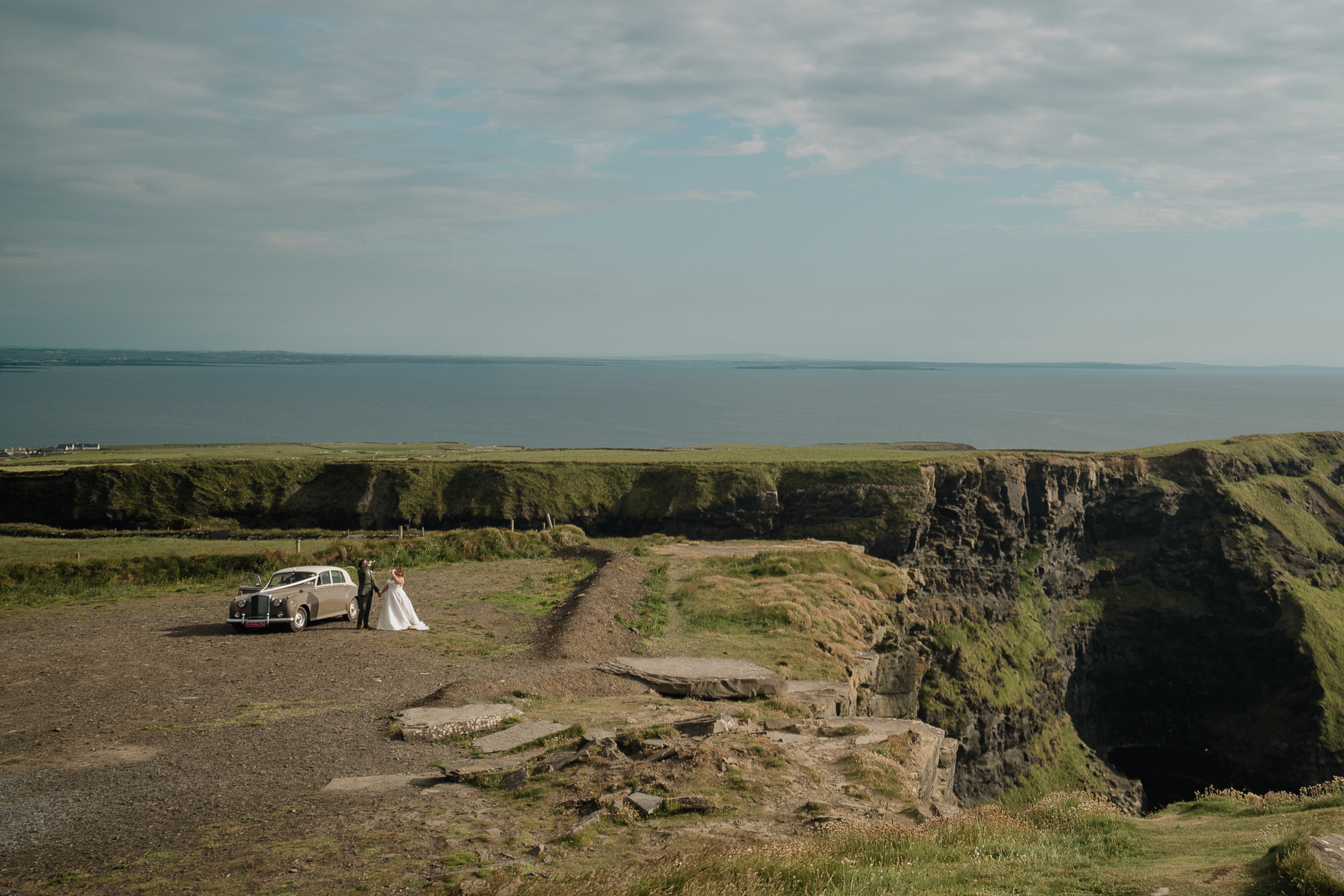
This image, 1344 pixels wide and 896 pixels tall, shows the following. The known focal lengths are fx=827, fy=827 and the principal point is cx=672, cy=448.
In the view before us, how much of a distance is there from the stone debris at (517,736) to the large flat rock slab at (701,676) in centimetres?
513

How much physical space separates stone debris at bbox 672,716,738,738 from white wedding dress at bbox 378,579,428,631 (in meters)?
13.1

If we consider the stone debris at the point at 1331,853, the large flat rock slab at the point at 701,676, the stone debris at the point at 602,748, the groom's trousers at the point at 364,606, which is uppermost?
the stone debris at the point at 1331,853

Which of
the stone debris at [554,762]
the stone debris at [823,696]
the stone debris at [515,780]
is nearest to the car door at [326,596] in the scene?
the stone debris at [554,762]

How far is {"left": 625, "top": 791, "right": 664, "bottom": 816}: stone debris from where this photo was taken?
12.4m

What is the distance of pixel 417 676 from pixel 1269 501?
3562 inches

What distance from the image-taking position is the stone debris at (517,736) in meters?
15.9

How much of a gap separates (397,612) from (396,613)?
0.05 m

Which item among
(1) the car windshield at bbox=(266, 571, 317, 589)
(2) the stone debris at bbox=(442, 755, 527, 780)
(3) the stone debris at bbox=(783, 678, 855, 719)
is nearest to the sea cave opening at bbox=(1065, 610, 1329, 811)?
(3) the stone debris at bbox=(783, 678, 855, 719)

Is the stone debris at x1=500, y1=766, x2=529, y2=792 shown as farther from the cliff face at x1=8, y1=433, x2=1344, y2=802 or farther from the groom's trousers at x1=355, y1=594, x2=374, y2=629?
the cliff face at x1=8, y1=433, x2=1344, y2=802

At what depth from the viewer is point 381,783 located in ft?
45.4

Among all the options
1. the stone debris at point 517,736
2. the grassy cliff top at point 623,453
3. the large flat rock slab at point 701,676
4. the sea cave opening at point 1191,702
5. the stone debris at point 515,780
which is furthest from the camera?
the grassy cliff top at point 623,453

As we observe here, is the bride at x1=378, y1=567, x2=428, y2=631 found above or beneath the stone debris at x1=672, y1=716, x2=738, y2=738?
beneath

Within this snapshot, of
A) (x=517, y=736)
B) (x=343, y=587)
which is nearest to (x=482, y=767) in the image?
(x=517, y=736)

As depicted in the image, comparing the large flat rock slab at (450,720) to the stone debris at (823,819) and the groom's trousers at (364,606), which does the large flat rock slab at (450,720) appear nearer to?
the stone debris at (823,819)
